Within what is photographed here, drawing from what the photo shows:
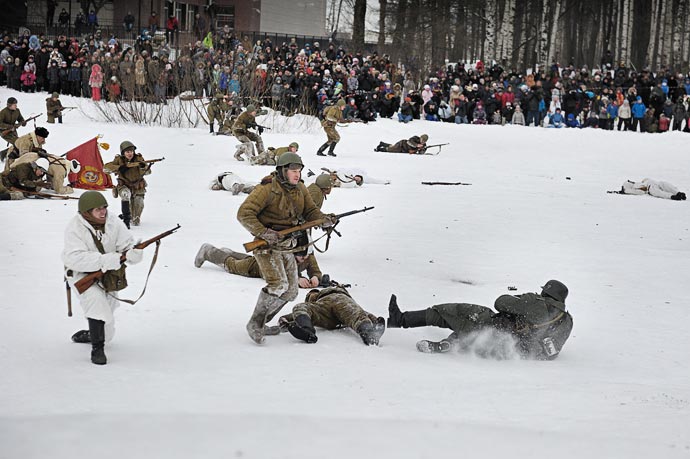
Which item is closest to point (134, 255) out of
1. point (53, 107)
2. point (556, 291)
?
point (556, 291)

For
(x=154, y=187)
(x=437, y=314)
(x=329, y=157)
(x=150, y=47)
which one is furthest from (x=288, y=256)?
(x=150, y=47)

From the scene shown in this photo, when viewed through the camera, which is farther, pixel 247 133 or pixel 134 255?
pixel 247 133

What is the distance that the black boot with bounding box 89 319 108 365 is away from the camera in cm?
608

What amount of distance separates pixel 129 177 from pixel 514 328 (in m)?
6.36

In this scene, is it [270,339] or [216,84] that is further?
[216,84]

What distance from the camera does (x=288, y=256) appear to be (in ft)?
22.4

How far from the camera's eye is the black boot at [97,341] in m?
6.08

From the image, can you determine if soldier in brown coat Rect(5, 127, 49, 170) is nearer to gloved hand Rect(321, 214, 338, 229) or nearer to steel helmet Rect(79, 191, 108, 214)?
gloved hand Rect(321, 214, 338, 229)

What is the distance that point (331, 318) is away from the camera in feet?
24.1

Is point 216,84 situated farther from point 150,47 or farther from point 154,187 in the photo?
point 154,187

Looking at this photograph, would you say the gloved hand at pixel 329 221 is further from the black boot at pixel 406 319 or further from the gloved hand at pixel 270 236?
the black boot at pixel 406 319

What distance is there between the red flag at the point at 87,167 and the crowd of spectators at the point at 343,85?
33.0 feet

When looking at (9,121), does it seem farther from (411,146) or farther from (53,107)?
(411,146)

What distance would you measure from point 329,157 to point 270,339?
45.4 feet
